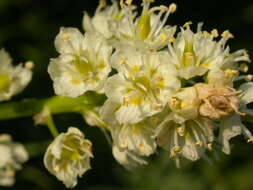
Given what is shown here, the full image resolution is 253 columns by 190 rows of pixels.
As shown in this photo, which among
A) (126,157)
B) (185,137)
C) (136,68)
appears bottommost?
(126,157)

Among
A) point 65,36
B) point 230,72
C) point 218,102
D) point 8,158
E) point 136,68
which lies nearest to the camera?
point 218,102

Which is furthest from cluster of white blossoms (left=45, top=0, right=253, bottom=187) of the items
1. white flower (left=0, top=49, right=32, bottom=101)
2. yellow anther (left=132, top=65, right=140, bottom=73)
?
white flower (left=0, top=49, right=32, bottom=101)

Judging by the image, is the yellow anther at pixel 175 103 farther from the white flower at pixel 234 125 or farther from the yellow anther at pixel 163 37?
the yellow anther at pixel 163 37

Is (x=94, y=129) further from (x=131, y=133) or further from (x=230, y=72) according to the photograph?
(x=230, y=72)

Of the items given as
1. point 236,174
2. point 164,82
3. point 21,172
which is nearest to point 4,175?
point 21,172

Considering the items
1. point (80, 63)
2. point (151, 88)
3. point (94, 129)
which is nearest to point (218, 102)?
point (151, 88)

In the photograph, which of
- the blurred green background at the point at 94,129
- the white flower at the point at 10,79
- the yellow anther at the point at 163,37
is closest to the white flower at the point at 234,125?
the yellow anther at the point at 163,37
